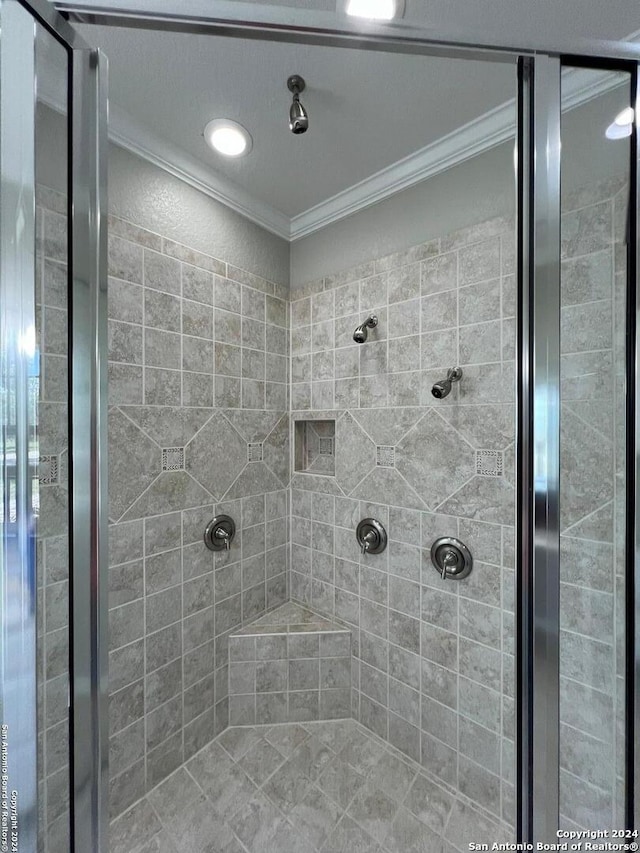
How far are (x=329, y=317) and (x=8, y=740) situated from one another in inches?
58.9

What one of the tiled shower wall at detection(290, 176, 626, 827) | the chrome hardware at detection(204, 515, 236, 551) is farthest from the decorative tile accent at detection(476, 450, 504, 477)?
the chrome hardware at detection(204, 515, 236, 551)

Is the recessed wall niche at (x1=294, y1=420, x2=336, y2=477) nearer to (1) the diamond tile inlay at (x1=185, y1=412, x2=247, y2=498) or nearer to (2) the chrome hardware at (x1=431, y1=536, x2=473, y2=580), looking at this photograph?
(1) the diamond tile inlay at (x1=185, y1=412, x2=247, y2=498)

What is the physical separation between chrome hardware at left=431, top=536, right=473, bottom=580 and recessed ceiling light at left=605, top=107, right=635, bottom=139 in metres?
1.05

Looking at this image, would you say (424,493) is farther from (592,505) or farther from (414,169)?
(414,169)

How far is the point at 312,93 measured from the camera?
95 cm

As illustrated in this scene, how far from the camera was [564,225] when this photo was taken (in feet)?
1.61

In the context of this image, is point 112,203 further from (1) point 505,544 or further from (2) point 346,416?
(1) point 505,544

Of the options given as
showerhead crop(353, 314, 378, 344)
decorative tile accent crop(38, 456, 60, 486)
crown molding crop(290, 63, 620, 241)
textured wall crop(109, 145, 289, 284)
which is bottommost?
decorative tile accent crop(38, 456, 60, 486)

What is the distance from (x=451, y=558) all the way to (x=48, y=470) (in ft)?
3.73

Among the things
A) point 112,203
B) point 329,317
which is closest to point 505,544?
point 329,317

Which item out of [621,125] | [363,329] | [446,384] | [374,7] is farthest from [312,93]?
[446,384]

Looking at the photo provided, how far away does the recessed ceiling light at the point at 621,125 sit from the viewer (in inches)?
19.7

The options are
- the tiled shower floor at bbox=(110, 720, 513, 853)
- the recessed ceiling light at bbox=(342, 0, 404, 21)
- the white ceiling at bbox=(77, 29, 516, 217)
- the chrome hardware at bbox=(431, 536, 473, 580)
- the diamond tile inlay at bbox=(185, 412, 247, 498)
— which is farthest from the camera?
the diamond tile inlay at bbox=(185, 412, 247, 498)

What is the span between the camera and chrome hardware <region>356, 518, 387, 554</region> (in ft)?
4.33
